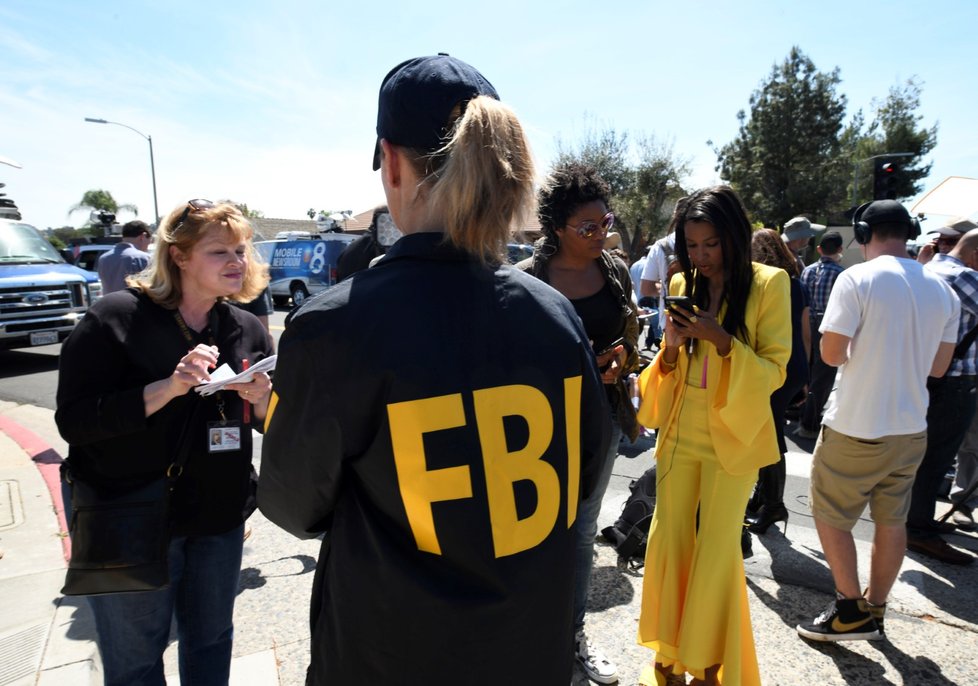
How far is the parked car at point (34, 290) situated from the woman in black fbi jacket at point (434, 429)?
10.7 metres

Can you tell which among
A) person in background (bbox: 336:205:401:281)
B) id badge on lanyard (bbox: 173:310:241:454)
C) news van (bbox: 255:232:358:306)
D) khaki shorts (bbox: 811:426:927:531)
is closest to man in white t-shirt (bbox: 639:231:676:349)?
person in background (bbox: 336:205:401:281)

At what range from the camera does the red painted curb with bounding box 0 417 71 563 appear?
168 inches

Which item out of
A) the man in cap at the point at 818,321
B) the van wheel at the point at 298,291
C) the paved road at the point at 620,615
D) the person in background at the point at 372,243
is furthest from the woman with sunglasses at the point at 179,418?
the van wheel at the point at 298,291

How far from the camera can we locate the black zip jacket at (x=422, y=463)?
3.43 feet

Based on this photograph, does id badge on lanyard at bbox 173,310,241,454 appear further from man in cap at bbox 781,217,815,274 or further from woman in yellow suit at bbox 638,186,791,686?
man in cap at bbox 781,217,815,274

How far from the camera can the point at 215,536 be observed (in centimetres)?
205

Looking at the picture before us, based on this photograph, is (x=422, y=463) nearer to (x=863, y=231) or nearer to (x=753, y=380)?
(x=753, y=380)

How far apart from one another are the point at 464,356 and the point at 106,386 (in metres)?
1.41

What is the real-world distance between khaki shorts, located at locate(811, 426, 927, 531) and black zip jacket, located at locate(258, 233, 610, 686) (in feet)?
7.91

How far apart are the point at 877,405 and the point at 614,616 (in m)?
1.71

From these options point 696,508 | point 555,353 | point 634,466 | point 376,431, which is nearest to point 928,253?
point 634,466

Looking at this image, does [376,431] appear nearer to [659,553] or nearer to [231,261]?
[231,261]

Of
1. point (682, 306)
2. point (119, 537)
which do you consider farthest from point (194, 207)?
point (682, 306)

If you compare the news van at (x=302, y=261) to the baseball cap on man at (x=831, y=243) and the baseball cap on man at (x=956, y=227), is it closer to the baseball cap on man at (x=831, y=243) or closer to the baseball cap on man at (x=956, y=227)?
the baseball cap on man at (x=831, y=243)
